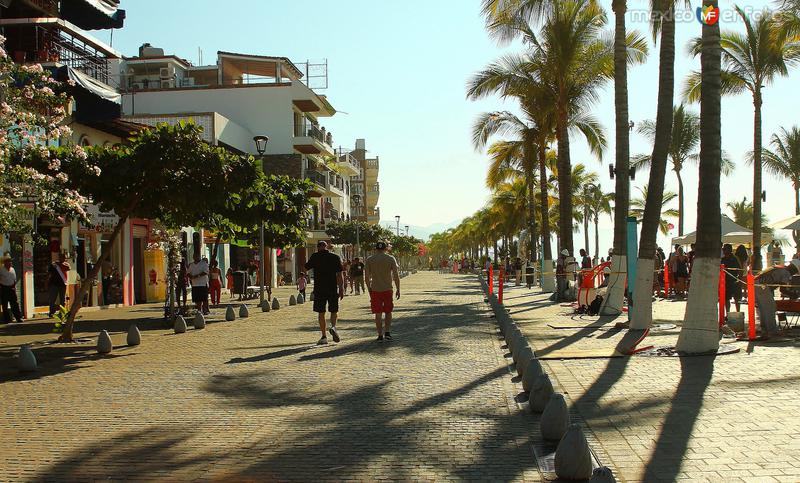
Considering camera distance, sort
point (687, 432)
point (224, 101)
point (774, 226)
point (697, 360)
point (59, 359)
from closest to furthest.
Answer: point (687, 432)
point (697, 360)
point (59, 359)
point (774, 226)
point (224, 101)

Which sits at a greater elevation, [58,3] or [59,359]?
[58,3]

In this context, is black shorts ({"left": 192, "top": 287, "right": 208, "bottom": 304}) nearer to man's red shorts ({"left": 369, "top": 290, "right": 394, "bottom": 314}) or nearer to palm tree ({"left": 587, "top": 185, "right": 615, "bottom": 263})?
man's red shorts ({"left": 369, "top": 290, "right": 394, "bottom": 314})

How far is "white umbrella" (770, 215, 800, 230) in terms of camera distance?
22734 millimetres

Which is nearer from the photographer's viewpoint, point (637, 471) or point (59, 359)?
point (637, 471)

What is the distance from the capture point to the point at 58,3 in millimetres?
26594

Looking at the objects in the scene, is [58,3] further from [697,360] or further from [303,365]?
[697,360]

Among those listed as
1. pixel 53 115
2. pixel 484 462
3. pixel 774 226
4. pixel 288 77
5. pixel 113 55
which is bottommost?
pixel 484 462

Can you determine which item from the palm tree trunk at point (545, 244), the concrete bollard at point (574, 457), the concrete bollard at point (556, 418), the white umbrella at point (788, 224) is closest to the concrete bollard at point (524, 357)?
the concrete bollard at point (556, 418)

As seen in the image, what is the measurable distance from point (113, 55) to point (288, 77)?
24.5 meters

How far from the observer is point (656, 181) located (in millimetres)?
15406

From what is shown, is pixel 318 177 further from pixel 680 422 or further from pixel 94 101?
pixel 680 422

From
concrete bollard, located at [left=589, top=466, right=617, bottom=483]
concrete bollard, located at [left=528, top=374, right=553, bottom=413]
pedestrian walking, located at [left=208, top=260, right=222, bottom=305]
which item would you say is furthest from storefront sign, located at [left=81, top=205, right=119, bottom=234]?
concrete bollard, located at [left=589, top=466, right=617, bottom=483]

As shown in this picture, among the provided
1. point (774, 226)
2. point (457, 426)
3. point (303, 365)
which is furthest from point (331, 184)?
point (457, 426)

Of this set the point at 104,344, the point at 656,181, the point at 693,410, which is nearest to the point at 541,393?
the point at 693,410
